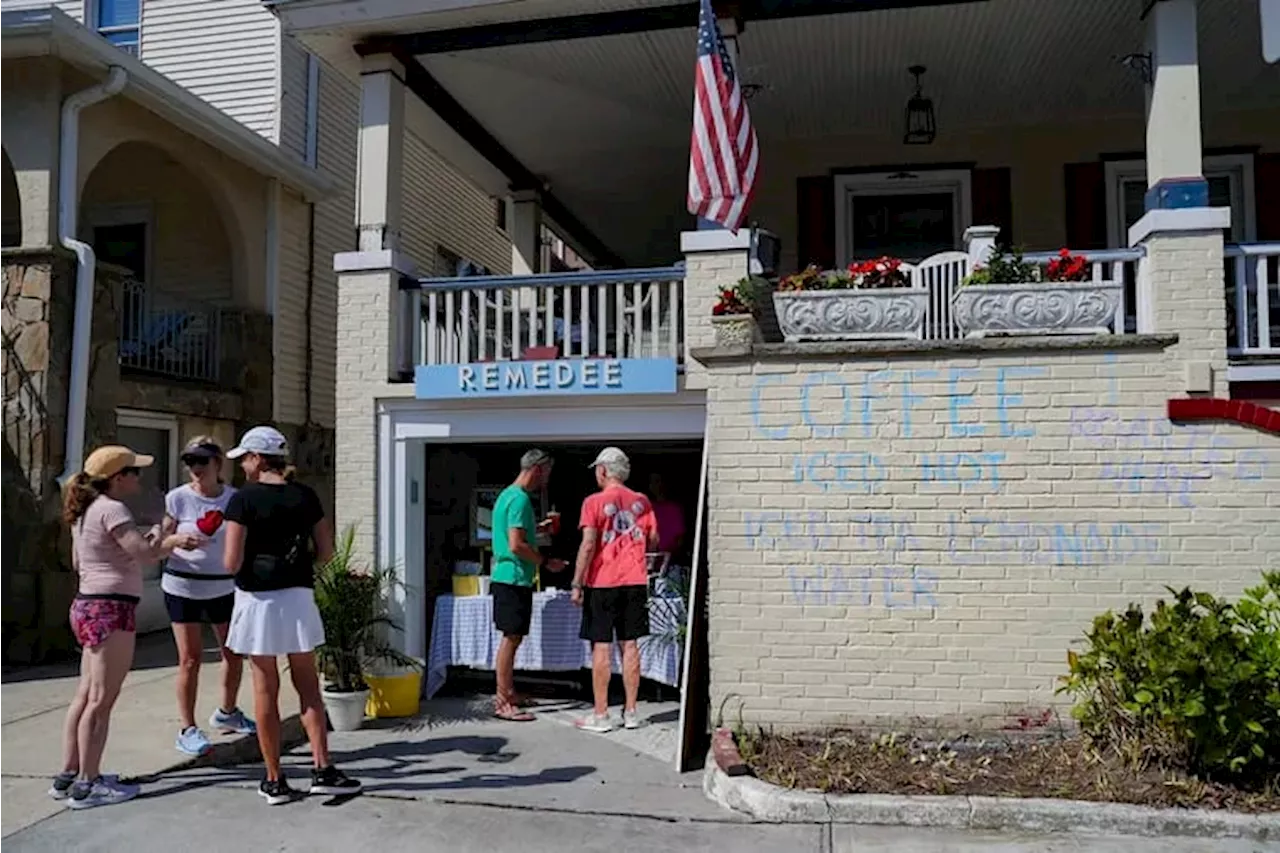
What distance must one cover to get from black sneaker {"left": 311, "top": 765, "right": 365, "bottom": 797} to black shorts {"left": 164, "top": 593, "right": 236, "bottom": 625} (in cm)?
129

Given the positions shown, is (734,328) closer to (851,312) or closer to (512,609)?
(851,312)

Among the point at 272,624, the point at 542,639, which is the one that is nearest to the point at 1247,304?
the point at 542,639

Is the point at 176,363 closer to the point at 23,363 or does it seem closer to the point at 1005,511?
the point at 23,363

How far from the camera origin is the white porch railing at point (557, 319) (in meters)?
7.80

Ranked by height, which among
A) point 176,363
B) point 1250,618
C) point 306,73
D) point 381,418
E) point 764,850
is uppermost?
point 306,73

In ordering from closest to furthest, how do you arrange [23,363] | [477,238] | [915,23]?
[915,23] → [23,363] → [477,238]

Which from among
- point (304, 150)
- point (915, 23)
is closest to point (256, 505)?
point (915, 23)

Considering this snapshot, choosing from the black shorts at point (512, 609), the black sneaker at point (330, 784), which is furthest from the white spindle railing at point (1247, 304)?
the black sneaker at point (330, 784)

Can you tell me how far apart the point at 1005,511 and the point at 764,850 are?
2332mm

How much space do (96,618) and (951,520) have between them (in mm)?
4366

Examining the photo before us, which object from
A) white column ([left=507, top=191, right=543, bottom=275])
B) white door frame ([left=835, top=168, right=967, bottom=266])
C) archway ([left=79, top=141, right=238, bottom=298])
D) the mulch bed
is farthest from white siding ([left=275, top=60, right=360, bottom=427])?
the mulch bed

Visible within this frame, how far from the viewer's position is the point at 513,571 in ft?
22.8

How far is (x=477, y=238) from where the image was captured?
1678 centimetres

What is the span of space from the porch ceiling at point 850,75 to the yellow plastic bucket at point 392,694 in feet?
15.9
